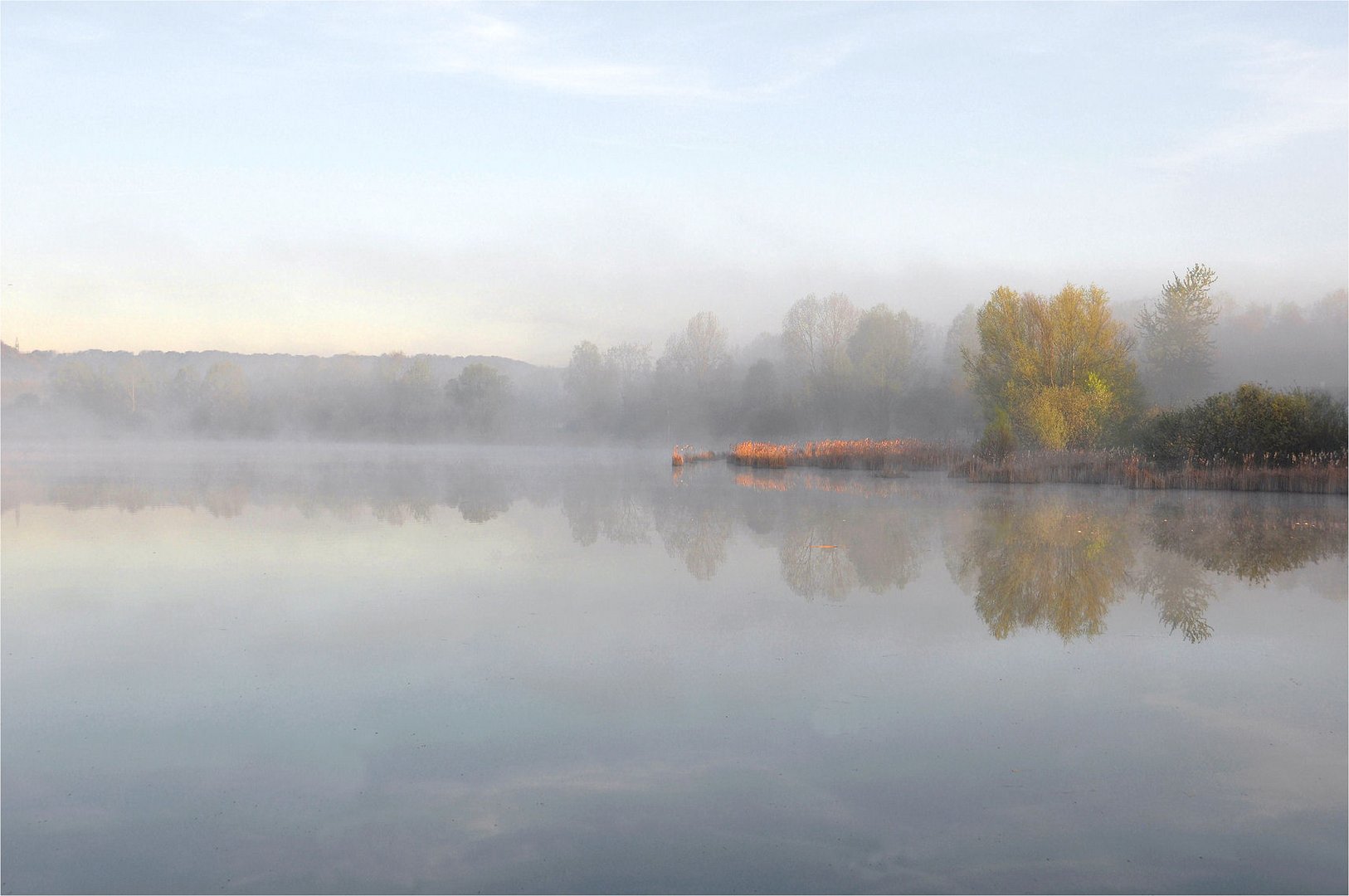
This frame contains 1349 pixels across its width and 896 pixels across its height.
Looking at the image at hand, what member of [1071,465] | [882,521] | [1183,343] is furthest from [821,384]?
[882,521]

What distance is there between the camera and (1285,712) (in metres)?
5.38

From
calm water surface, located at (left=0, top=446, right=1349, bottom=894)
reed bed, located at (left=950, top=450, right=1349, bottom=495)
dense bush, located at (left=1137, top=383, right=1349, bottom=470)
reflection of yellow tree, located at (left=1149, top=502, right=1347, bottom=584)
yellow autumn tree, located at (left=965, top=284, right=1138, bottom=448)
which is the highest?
yellow autumn tree, located at (left=965, top=284, right=1138, bottom=448)

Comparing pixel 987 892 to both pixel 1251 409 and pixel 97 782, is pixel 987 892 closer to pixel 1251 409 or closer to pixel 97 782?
pixel 97 782

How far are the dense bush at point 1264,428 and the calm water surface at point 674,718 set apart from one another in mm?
13429

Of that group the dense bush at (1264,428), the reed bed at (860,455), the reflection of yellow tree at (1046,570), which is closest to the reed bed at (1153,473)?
the dense bush at (1264,428)

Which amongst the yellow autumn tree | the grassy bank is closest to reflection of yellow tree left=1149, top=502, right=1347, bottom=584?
the grassy bank

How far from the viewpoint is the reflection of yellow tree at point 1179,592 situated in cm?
760

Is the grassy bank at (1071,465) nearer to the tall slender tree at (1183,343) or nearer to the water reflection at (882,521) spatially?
the water reflection at (882,521)

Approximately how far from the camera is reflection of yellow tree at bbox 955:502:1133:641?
309 inches

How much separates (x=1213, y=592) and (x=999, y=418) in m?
21.0

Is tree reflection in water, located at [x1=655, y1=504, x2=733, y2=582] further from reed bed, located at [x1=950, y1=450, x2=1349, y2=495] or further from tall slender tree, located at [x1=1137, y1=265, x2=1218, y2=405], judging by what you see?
tall slender tree, located at [x1=1137, y1=265, x2=1218, y2=405]

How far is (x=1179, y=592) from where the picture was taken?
9.01 m

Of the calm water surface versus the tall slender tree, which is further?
the tall slender tree

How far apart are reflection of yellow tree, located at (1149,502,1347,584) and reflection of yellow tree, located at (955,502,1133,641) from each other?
773 mm
